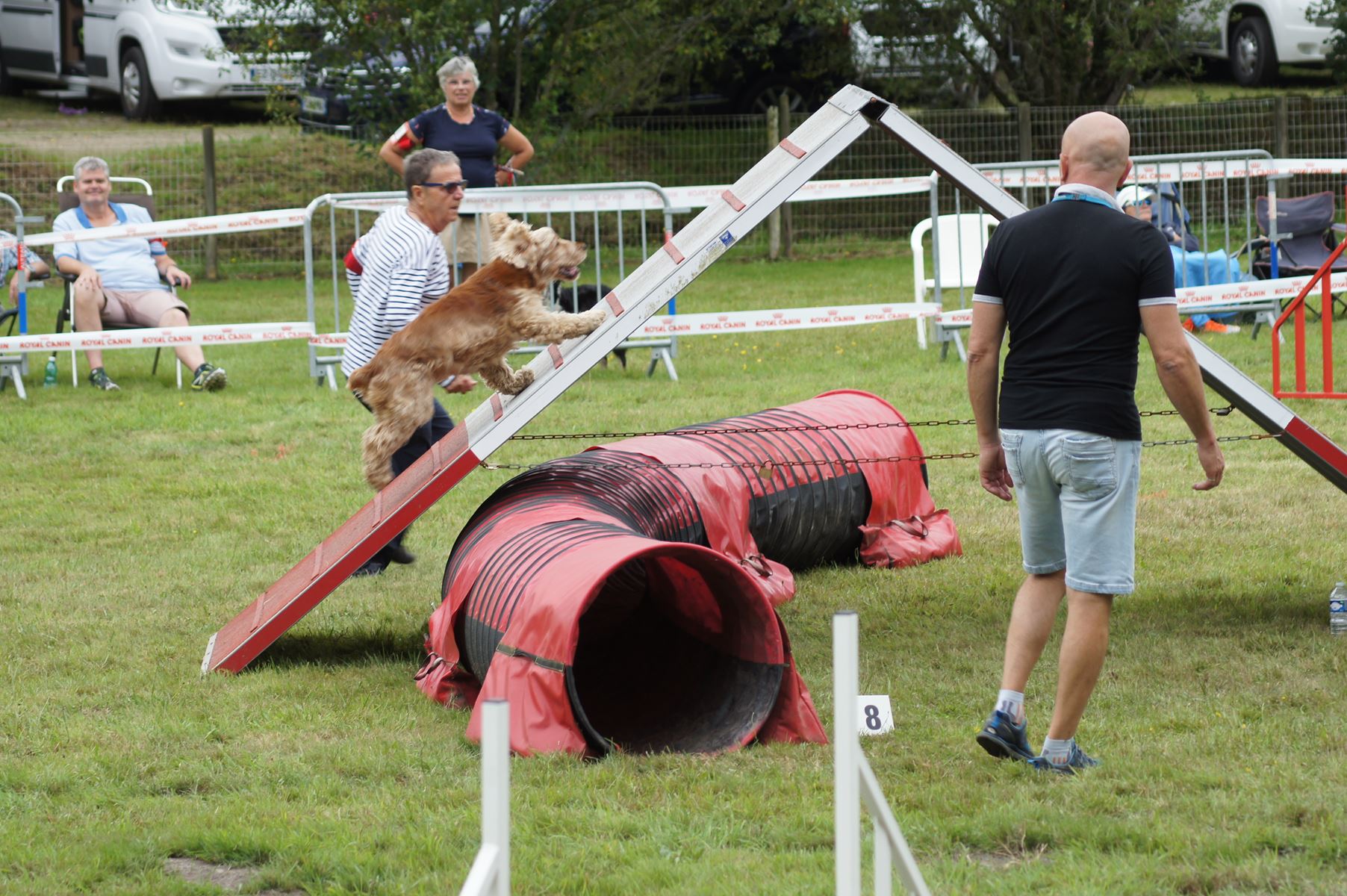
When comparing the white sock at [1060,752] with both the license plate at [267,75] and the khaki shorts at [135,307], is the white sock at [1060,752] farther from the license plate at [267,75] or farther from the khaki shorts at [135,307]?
the license plate at [267,75]

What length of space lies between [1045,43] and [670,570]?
53.7ft

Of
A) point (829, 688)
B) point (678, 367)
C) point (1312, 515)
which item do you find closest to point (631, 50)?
point (678, 367)

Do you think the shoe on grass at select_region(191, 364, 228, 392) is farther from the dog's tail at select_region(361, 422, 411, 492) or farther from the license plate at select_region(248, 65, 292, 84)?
the license plate at select_region(248, 65, 292, 84)

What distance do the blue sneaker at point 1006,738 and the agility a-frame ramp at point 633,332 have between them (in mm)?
1447

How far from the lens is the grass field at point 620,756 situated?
3656 mm

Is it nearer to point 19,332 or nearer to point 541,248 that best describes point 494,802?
point 541,248

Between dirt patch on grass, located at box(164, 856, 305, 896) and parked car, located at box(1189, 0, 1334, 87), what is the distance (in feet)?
64.4

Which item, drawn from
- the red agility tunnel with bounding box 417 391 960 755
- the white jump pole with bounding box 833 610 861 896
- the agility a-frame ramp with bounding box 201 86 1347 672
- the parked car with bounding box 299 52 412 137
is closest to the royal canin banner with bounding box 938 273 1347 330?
the red agility tunnel with bounding box 417 391 960 755

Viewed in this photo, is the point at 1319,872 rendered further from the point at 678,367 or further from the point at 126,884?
the point at 678,367

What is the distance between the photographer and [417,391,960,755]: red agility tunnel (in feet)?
14.7

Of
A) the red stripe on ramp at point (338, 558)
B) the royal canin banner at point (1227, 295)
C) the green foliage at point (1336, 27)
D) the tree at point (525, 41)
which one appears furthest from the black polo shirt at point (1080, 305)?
the green foliage at point (1336, 27)

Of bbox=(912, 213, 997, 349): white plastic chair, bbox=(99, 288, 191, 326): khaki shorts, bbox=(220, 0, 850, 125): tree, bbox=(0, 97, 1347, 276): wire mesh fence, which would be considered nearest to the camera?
bbox=(99, 288, 191, 326): khaki shorts

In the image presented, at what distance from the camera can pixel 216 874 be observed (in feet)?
12.1

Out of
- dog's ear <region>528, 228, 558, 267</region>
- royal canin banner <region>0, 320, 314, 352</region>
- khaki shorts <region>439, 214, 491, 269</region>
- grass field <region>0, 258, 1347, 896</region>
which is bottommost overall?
grass field <region>0, 258, 1347, 896</region>
